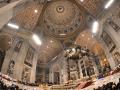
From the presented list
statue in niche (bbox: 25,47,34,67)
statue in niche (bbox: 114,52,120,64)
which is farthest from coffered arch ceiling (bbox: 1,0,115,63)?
statue in niche (bbox: 114,52,120,64)

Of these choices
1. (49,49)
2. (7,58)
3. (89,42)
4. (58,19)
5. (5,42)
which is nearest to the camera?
(7,58)

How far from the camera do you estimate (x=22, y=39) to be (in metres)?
22.9

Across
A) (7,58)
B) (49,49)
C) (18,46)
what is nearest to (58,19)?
(49,49)

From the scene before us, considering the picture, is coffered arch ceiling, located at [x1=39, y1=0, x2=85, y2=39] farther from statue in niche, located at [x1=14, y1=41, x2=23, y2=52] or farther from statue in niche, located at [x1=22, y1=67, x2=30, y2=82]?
statue in niche, located at [x1=22, y1=67, x2=30, y2=82]

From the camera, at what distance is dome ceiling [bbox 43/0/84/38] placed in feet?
85.7

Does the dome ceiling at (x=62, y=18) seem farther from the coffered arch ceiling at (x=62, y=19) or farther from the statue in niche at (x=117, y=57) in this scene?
the statue in niche at (x=117, y=57)

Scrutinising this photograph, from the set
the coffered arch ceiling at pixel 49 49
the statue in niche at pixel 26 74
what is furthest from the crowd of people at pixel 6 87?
the coffered arch ceiling at pixel 49 49

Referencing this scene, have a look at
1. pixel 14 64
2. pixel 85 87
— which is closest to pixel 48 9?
pixel 14 64

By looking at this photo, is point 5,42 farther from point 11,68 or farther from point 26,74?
point 26,74

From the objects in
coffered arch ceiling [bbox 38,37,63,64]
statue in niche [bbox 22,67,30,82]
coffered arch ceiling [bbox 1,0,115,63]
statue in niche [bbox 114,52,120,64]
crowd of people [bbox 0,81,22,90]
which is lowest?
crowd of people [bbox 0,81,22,90]

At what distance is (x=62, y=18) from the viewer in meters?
27.6

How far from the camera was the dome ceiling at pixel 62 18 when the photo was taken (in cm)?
2611

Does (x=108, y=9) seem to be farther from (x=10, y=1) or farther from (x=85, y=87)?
(x=10, y=1)

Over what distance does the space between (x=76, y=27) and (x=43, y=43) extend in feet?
16.9
